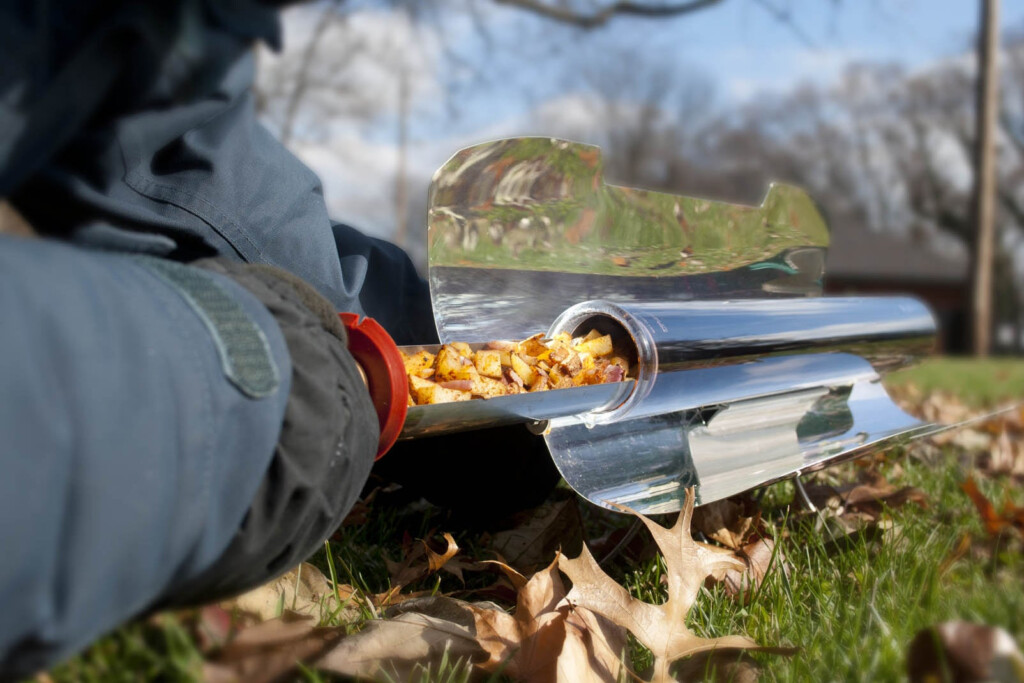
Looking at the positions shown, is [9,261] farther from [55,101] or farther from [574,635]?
[574,635]

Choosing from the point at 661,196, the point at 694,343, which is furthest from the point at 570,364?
the point at 661,196

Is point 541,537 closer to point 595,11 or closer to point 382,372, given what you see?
point 382,372

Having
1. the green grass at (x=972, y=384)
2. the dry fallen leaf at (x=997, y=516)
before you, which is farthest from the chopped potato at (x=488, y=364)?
the green grass at (x=972, y=384)

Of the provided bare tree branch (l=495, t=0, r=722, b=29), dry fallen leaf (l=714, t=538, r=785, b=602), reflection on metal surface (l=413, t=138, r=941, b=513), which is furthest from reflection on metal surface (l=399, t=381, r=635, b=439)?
bare tree branch (l=495, t=0, r=722, b=29)

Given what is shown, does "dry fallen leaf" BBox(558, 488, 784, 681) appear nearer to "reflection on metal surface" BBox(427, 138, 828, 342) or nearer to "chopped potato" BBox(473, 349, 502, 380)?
"chopped potato" BBox(473, 349, 502, 380)

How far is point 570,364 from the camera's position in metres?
1.29

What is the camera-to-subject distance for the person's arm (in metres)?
0.52

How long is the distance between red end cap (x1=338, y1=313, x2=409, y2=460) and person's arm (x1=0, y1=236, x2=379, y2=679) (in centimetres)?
14

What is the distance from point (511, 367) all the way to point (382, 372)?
1.21 feet

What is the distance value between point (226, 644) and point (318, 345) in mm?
305

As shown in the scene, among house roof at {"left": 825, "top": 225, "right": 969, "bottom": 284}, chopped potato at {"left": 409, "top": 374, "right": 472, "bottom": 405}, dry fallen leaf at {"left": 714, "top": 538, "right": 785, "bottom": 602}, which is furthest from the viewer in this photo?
house roof at {"left": 825, "top": 225, "right": 969, "bottom": 284}

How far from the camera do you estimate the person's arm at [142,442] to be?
518mm

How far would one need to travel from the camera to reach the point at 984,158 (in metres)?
12.2

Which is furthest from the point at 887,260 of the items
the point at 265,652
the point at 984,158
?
the point at 265,652
